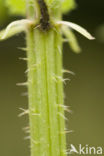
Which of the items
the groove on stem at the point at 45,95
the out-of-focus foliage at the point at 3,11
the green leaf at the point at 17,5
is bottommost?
the groove on stem at the point at 45,95

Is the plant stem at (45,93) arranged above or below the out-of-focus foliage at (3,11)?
below

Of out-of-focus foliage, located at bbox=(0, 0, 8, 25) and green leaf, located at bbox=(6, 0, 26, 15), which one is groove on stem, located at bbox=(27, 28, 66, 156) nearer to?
green leaf, located at bbox=(6, 0, 26, 15)

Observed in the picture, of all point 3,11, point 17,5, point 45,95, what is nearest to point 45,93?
point 45,95

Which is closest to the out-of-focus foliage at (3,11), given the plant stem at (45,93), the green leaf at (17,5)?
the green leaf at (17,5)

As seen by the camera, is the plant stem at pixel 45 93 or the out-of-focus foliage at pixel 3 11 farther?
the out-of-focus foliage at pixel 3 11

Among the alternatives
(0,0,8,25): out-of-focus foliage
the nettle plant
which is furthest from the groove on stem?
(0,0,8,25): out-of-focus foliage

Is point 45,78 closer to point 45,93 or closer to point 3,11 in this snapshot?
point 45,93

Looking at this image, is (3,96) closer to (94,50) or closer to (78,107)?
(78,107)

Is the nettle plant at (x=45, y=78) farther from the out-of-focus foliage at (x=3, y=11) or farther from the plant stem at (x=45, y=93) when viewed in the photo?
the out-of-focus foliage at (x=3, y=11)
